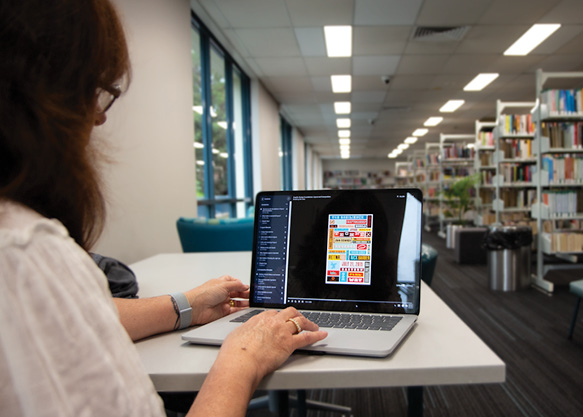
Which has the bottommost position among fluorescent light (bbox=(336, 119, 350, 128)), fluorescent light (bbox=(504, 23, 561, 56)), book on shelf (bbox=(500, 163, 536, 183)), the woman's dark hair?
the woman's dark hair

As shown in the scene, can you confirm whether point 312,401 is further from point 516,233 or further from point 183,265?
point 516,233

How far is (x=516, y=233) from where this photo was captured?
13.1 feet

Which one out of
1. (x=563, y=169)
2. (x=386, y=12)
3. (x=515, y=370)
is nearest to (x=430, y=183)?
(x=563, y=169)

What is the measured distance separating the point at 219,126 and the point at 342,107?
12.3ft

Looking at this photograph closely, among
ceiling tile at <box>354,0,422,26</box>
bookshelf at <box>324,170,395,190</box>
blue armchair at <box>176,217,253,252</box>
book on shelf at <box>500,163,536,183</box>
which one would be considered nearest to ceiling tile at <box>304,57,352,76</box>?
ceiling tile at <box>354,0,422,26</box>

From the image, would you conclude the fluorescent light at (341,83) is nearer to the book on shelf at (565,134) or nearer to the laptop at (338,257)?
the book on shelf at (565,134)

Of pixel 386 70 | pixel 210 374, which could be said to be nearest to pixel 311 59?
pixel 386 70

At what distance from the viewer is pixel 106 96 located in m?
0.52

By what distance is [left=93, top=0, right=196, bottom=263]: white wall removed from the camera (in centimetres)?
253

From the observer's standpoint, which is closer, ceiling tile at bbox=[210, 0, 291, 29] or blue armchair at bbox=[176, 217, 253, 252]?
blue armchair at bbox=[176, 217, 253, 252]

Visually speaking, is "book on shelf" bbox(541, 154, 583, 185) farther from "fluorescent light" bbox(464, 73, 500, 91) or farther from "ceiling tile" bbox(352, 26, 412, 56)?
"fluorescent light" bbox(464, 73, 500, 91)

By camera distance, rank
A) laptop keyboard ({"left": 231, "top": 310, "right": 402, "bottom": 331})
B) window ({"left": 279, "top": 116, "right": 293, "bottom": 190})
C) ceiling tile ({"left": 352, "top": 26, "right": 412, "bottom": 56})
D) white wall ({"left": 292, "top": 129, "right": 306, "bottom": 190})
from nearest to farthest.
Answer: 1. laptop keyboard ({"left": 231, "top": 310, "right": 402, "bottom": 331})
2. ceiling tile ({"left": 352, "top": 26, "right": 412, "bottom": 56})
3. window ({"left": 279, "top": 116, "right": 293, "bottom": 190})
4. white wall ({"left": 292, "top": 129, "right": 306, "bottom": 190})

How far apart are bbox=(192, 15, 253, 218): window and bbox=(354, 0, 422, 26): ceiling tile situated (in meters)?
1.70

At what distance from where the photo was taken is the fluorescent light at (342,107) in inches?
314
